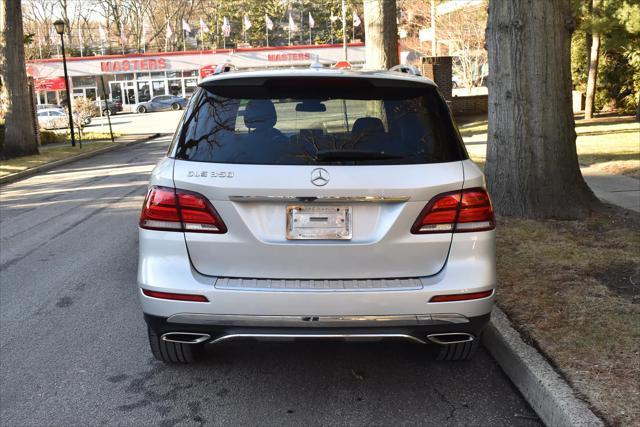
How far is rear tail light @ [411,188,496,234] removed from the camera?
3440 millimetres

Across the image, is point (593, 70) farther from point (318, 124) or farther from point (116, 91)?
point (116, 91)

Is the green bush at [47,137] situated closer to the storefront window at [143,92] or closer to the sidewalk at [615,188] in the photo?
the sidewalk at [615,188]

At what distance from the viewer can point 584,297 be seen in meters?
4.93

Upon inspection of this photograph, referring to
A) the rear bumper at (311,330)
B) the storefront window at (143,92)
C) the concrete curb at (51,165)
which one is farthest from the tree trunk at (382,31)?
the storefront window at (143,92)

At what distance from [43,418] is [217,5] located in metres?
76.8

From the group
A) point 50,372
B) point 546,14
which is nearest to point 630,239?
point 546,14

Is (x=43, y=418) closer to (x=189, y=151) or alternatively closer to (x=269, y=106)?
(x=189, y=151)

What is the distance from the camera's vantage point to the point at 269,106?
374cm

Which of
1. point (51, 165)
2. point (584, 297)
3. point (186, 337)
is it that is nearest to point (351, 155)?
point (186, 337)

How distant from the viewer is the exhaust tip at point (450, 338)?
356 centimetres

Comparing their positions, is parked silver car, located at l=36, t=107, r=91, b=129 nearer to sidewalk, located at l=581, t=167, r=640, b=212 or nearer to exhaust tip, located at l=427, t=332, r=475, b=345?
sidewalk, located at l=581, t=167, r=640, b=212

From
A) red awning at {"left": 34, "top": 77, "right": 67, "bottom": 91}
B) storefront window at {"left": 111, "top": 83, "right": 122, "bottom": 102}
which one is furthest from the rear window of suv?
red awning at {"left": 34, "top": 77, "right": 67, "bottom": 91}

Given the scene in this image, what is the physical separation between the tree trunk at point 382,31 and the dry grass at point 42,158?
10.1 metres

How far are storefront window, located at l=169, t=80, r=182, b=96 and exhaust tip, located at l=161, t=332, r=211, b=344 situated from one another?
58973mm
